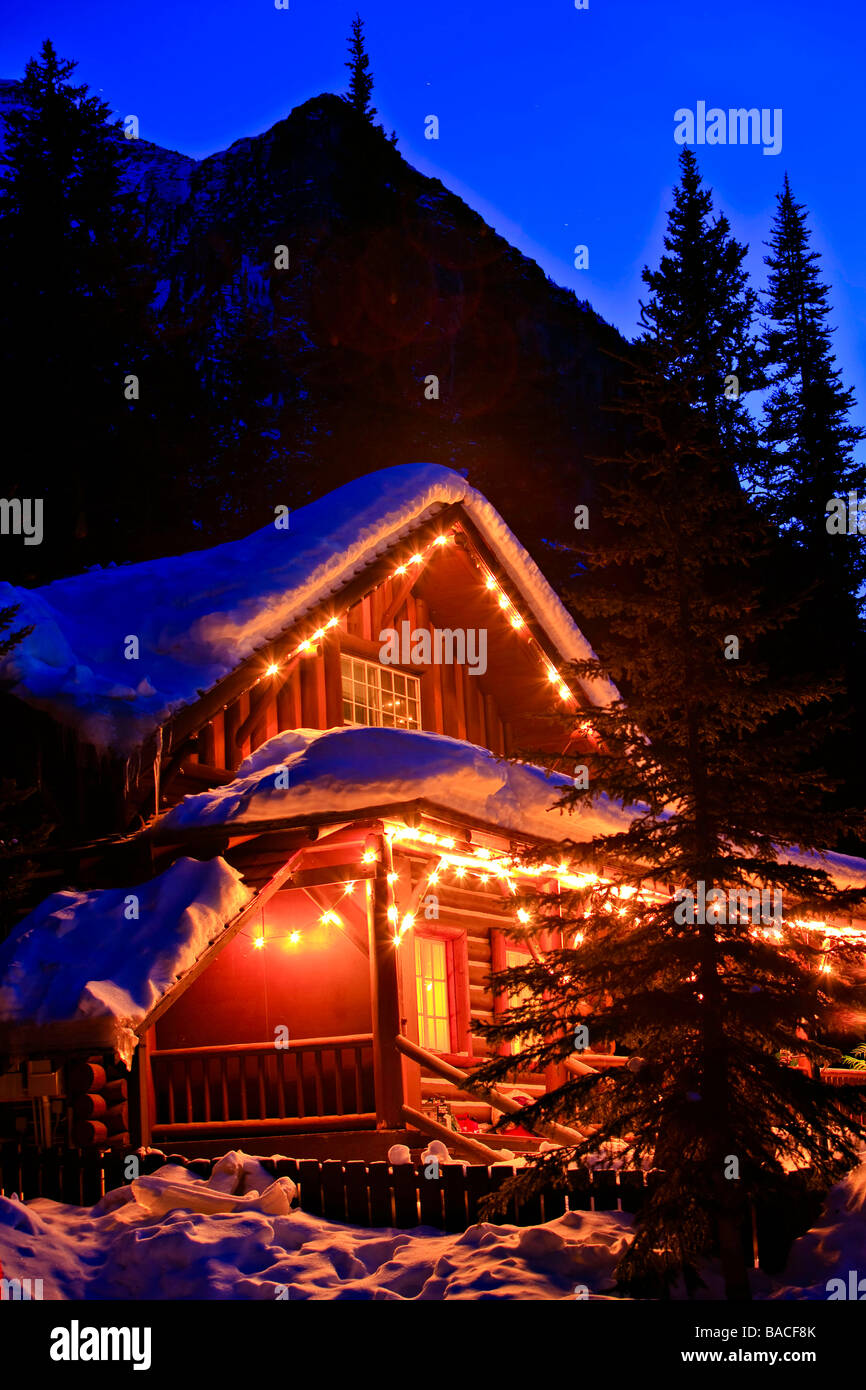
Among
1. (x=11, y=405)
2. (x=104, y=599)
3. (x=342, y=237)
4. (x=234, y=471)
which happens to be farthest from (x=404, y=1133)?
(x=342, y=237)

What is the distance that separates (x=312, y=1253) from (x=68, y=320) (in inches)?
1282

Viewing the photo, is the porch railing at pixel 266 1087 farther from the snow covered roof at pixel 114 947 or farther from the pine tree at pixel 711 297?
the pine tree at pixel 711 297

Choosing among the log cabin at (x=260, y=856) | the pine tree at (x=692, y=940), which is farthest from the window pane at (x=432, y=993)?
the pine tree at (x=692, y=940)

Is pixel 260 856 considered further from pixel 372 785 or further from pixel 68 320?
pixel 68 320

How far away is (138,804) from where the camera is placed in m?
12.8

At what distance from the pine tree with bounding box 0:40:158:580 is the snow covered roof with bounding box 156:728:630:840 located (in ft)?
70.2

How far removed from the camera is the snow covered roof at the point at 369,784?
1140cm

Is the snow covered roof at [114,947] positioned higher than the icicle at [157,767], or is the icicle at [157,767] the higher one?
the icicle at [157,767]

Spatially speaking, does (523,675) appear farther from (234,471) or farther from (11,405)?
(234,471)

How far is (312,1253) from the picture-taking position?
26.8 ft

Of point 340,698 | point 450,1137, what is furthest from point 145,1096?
point 340,698

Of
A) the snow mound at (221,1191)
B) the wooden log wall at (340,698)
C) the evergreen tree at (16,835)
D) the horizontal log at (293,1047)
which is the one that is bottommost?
the snow mound at (221,1191)

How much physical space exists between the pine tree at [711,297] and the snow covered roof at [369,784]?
29.2 metres
